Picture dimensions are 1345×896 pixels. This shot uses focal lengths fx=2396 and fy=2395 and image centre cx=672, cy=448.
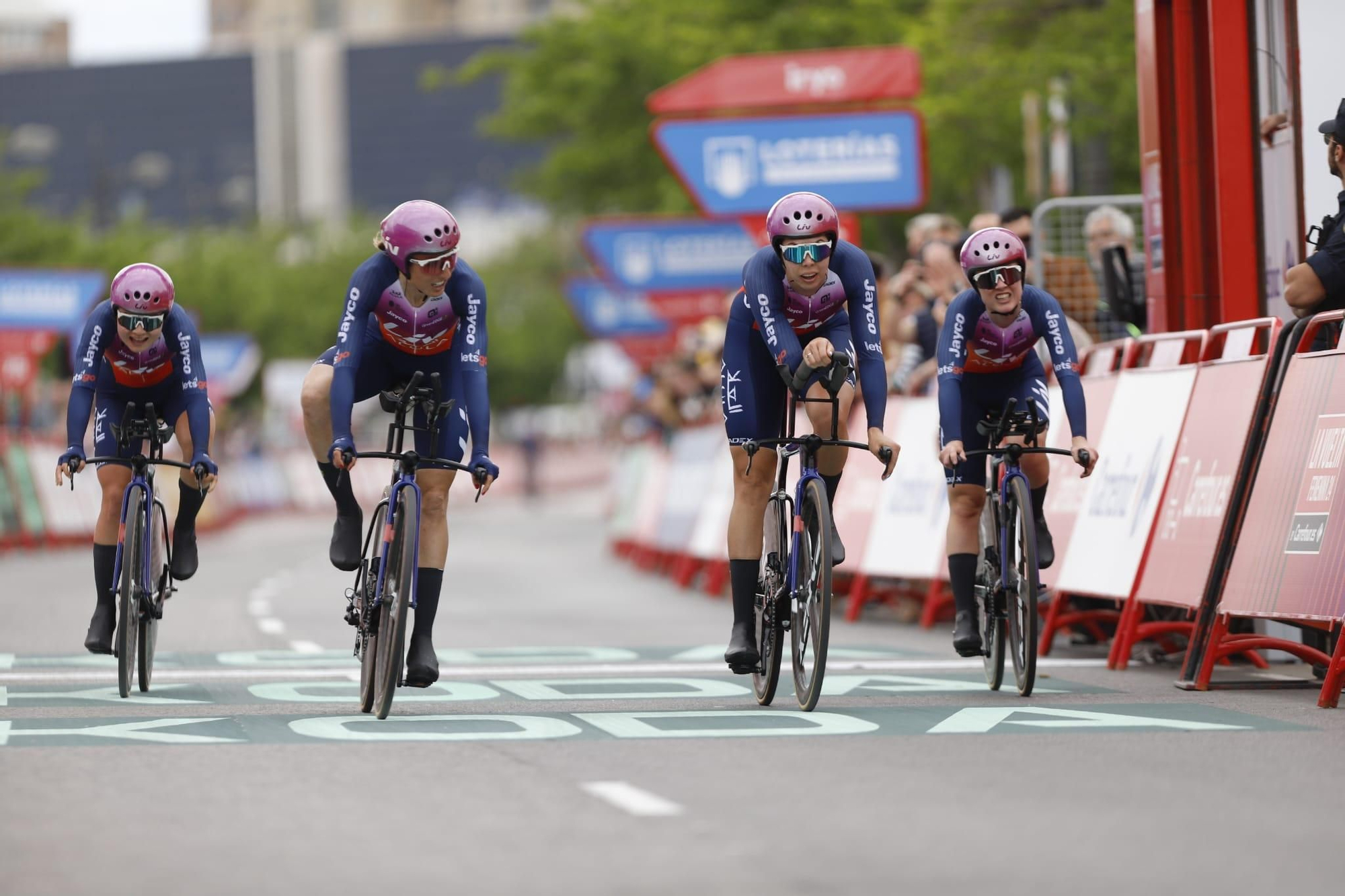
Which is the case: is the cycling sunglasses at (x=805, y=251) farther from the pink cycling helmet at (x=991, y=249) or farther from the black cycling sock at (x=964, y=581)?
the black cycling sock at (x=964, y=581)

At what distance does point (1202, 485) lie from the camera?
1112 cm

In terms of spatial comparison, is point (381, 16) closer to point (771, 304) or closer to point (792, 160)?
point (792, 160)

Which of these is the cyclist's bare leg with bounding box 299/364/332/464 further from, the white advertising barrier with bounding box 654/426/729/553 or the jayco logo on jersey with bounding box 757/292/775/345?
the white advertising barrier with bounding box 654/426/729/553

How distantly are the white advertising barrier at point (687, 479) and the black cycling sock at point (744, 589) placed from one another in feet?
33.9

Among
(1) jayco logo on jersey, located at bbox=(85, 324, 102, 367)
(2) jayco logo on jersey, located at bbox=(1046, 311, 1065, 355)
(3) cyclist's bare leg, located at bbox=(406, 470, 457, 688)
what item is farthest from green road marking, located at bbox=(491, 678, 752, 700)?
(1) jayco logo on jersey, located at bbox=(85, 324, 102, 367)

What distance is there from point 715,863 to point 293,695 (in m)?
5.06

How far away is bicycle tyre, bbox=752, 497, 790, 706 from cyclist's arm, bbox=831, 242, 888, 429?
540mm

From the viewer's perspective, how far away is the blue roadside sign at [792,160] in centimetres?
2183

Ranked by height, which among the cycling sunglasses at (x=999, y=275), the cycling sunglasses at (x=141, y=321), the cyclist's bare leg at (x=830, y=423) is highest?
the cycling sunglasses at (x=999, y=275)

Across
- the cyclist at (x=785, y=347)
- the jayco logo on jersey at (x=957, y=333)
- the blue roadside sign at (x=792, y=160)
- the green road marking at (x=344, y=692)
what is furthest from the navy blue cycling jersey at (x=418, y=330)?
the blue roadside sign at (x=792, y=160)

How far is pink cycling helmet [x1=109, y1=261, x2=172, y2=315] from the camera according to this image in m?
10.5

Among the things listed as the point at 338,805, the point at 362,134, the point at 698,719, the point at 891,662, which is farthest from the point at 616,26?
the point at 362,134

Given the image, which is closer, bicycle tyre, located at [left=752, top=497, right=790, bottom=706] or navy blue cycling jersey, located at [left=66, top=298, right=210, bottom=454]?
bicycle tyre, located at [left=752, top=497, right=790, bottom=706]

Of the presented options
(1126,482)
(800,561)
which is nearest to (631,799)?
(800,561)
